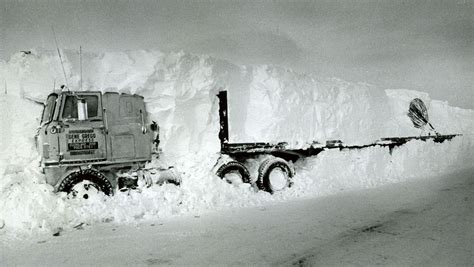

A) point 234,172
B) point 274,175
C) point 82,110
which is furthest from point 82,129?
point 274,175

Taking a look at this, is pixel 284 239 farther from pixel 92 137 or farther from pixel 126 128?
pixel 92 137

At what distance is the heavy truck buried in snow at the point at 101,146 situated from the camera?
7.54m

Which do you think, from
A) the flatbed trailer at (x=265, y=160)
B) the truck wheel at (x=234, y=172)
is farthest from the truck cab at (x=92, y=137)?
the flatbed trailer at (x=265, y=160)

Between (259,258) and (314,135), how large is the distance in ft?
36.9

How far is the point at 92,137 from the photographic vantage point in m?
7.91

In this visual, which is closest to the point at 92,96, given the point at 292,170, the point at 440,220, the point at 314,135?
the point at 292,170

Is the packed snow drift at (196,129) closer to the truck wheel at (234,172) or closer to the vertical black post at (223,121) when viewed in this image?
the truck wheel at (234,172)

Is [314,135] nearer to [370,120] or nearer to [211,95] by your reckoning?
[370,120]

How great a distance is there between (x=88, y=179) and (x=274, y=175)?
503 cm

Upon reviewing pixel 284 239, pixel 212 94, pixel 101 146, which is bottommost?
pixel 284 239

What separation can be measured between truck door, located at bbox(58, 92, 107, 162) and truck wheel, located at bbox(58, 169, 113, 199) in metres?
0.34

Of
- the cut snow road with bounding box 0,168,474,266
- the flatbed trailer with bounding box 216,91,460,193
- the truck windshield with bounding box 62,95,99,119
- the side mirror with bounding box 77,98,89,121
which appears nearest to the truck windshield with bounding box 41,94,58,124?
the truck windshield with bounding box 62,95,99,119

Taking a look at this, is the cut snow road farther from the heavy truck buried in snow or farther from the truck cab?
the truck cab

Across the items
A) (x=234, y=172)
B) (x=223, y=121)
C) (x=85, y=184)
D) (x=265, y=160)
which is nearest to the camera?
(x=85, y=184)
